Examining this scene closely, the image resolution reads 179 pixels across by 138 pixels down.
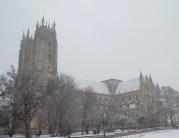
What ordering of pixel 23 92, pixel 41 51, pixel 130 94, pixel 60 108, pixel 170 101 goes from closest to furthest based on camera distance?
pixel 23 92, pixel 60 108, pixel 41 51, pixel 170 101, pixel 130 94

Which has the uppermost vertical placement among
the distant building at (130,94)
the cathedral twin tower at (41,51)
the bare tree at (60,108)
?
the cathedral twin tower at (41,51)

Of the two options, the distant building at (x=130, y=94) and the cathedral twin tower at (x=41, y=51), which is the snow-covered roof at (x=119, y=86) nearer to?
the distant building at (x=130, y=94)

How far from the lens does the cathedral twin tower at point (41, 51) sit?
228 ft

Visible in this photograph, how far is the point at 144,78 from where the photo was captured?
303 ft

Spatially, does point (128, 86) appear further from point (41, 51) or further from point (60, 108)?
point (60, 108)

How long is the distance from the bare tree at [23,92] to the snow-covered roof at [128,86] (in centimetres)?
6155

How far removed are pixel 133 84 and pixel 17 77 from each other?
217 ft

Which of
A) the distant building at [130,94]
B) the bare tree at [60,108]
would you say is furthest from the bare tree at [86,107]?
the distant building at [130,94]

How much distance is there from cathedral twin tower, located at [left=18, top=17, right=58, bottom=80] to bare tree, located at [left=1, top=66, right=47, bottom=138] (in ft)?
98.2

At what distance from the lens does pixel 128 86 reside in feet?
316

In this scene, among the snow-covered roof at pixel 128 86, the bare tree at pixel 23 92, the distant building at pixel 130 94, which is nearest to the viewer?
the bare tree at pixel 23 92

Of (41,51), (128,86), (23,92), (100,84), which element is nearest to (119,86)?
(128,86)

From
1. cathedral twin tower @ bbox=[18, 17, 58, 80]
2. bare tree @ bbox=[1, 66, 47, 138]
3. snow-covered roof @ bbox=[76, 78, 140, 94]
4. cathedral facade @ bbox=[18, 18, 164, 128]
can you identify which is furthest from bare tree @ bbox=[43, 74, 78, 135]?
snow-covered roof @ bbox=[76, 78, 140, 94]

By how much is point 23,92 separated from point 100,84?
227ft
